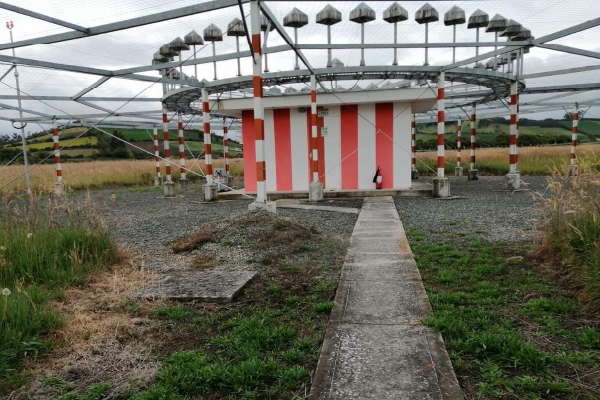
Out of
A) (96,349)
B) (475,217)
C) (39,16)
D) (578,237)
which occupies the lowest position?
(96,349)

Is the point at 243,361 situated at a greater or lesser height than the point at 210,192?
lesser

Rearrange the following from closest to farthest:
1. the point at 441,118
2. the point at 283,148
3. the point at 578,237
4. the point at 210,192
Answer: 1. the point at 578,237
2. the point at 441,118
3. the point at 210,192
4. the point at 283,148

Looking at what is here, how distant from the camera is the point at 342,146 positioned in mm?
14266

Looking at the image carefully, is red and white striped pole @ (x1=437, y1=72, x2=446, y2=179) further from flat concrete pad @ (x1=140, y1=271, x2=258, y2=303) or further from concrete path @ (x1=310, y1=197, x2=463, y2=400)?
flat concrete pad @ (x1=140, y1=271, x2=258, y2=303)

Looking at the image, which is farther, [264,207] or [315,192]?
[315,192]

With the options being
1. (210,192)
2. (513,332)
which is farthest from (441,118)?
(513,332)

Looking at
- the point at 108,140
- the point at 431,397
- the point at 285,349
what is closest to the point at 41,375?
the point at 285,349

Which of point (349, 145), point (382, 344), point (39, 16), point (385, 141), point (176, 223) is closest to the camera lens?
point (382, 344)

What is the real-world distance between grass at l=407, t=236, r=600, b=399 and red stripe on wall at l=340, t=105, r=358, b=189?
382 inches

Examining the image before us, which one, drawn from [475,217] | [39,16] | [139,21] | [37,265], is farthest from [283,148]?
[37,265]

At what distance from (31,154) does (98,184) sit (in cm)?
1764

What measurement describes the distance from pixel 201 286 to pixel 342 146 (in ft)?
34.8

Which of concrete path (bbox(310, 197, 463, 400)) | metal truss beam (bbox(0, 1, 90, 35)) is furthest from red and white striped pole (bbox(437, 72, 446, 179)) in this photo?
metal truss beam (bbox(0, 1, 90, 35))

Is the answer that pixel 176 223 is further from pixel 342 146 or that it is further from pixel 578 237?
pixel 578 237
